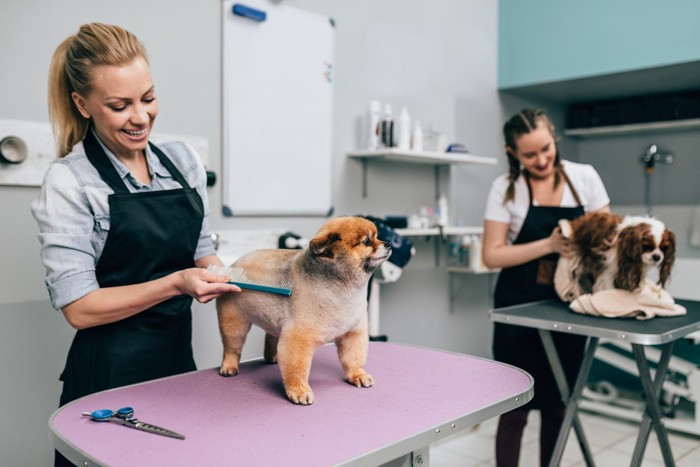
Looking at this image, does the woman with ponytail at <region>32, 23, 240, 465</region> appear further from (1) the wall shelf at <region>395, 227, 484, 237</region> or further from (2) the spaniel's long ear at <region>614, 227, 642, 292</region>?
(1) the wall shelf at <region>395, 227, 484, 237</region>

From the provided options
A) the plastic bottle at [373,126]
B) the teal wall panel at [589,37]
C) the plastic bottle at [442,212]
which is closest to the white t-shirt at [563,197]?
the plastic bottle at [373,126]

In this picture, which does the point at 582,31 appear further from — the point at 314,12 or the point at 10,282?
the point at 10,282

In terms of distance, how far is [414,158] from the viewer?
321cm

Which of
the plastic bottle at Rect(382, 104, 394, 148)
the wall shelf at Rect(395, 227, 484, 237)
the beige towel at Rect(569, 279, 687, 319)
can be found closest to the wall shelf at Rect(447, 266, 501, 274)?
the wall shelf at Rect(395, 227, 484, 237)

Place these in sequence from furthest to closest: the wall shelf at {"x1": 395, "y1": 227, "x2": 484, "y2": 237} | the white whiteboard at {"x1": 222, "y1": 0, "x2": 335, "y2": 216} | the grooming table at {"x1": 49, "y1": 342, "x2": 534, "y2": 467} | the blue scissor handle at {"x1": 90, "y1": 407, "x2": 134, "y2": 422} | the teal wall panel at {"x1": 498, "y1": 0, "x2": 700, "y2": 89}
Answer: the teal wall panel at {"x1": 498, "y1": 0, "x2": 700, "y2": 89} → the wall shelf at {"x1": 395, "y1": 227, "x2": 484, "y2": 237} → the white whiteboard at {"x1": 222, "y1": 0, "x2": 335, "y2": 216} → the blue scissor handle at {"x1": 90, "y1": 407, "x2": 134, "y2": 422} → the grooming table at {"x1": 49, "y1": 342, "x2": 534, "y2": 467}

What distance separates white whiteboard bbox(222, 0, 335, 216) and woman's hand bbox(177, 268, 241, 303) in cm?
130

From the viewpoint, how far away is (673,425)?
3.38m

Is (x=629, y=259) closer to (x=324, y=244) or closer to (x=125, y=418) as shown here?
(x=324, y=244)

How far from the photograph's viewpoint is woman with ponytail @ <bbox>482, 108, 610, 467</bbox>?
224 centimetres

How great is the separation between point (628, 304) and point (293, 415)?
4.42 feet

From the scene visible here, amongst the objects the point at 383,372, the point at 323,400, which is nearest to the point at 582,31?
the point at 383,372

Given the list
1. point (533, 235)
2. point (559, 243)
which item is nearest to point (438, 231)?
point (533, 235)

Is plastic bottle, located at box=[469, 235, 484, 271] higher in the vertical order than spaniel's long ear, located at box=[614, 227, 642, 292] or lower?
lower

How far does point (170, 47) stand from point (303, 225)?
0.97 meters
